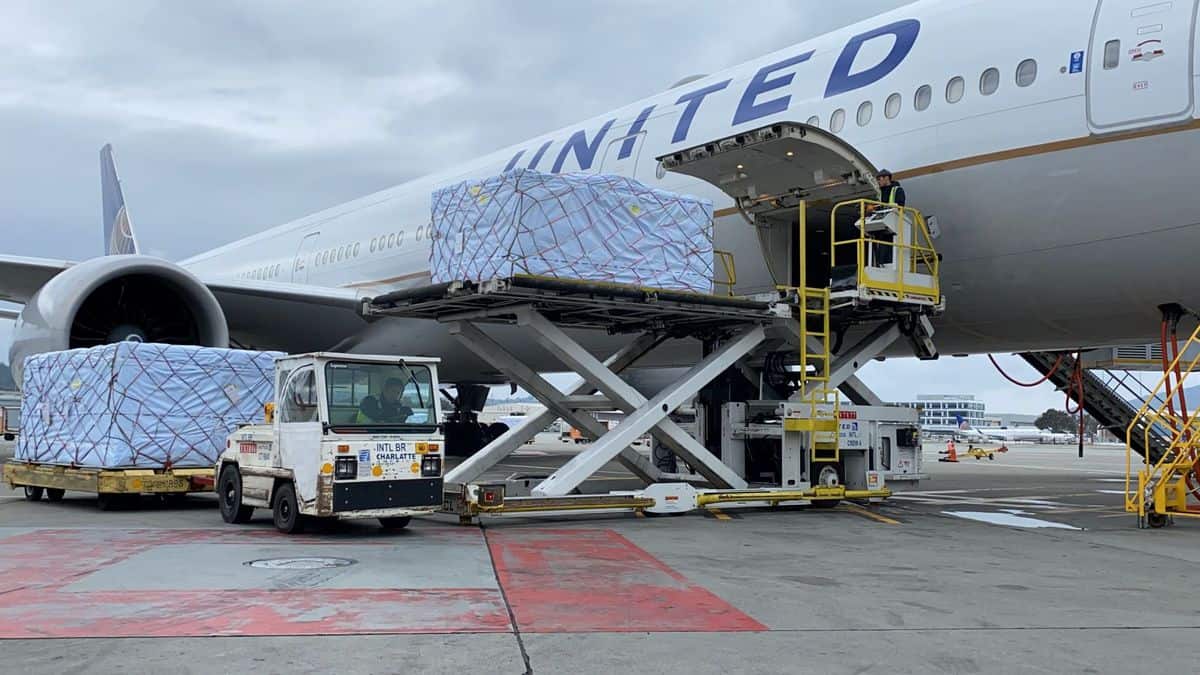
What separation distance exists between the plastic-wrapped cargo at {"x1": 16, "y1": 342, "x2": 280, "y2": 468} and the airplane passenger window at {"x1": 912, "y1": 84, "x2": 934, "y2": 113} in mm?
7327

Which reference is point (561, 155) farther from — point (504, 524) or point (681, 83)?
point (504, 524)

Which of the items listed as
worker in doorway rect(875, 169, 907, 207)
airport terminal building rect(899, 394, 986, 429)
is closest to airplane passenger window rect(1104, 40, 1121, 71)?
worker in doorway rect(875, 169, 907, 207)

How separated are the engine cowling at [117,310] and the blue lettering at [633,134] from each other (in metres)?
5.23

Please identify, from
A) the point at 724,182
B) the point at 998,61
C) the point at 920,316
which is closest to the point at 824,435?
the point at 920,316

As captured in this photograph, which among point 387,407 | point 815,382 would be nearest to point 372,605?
point 387,407

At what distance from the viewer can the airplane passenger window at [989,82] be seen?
924cm

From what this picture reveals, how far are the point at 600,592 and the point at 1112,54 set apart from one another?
6300 mm

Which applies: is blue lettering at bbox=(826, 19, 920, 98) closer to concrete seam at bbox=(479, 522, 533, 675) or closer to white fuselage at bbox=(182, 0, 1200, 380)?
white fuselage at bbox=(182, 0, 1200, 380)

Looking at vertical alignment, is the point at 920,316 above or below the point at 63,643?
above

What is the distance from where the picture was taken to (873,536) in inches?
332

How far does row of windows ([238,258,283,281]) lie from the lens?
20484mm

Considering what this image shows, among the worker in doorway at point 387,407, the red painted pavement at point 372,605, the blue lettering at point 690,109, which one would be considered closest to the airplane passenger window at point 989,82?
the blue lettering at point 690,109

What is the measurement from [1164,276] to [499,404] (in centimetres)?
17115

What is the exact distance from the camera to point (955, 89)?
31.2ft
